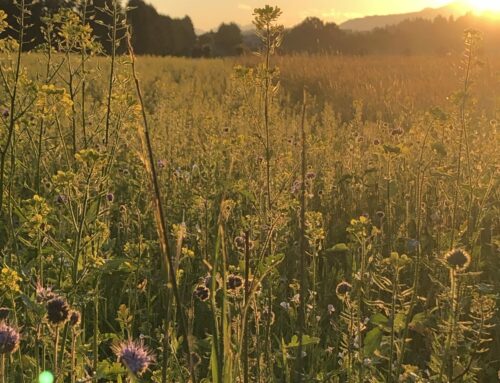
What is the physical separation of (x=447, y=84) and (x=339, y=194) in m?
7.50

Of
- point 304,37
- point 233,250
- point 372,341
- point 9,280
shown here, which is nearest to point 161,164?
point 233,250

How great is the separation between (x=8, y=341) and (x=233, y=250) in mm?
1511

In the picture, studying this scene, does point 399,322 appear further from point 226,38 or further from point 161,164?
point 226,38

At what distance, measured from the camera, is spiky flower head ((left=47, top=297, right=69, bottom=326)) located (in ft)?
3.60

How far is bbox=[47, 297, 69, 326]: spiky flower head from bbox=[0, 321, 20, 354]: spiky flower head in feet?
0.23

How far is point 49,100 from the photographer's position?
1753 millimetres

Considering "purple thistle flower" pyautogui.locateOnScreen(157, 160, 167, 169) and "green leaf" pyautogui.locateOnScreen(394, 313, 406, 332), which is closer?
"green leaf" pyautogui.locateOnScreen(394, 313, 406, 332)

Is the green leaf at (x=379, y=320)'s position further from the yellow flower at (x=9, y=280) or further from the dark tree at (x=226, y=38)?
the dark tree at (x=226, y=38)

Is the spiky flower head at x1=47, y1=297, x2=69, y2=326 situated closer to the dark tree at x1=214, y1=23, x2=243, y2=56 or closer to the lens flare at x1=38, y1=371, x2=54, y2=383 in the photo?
the lens flare at x1=38, y1=371, x2=54, y2=383

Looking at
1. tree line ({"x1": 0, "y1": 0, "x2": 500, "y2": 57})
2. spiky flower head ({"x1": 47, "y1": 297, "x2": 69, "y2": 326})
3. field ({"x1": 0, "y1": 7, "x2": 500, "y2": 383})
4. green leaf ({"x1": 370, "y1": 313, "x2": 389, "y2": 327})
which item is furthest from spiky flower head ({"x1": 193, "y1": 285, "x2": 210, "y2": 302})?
tree line ({"x1": 0, "y1": 0, "x2": 500, "y2": 57})

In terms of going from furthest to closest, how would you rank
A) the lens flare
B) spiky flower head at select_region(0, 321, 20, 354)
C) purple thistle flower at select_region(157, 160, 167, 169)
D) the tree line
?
the tree line
purple thistle flower at select_region(157, 160, 167, 169)
the lens flare
spiky flower head at select_region(0, 321, 20, 354)

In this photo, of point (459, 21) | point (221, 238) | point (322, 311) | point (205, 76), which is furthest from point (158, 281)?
point (459, 21)

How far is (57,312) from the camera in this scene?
1107mm

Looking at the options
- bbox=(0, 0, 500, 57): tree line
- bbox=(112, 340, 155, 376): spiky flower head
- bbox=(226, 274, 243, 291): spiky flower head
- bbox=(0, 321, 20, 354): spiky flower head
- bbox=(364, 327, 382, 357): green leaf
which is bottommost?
bbox=(364, 327, 382, 357): green leaf
